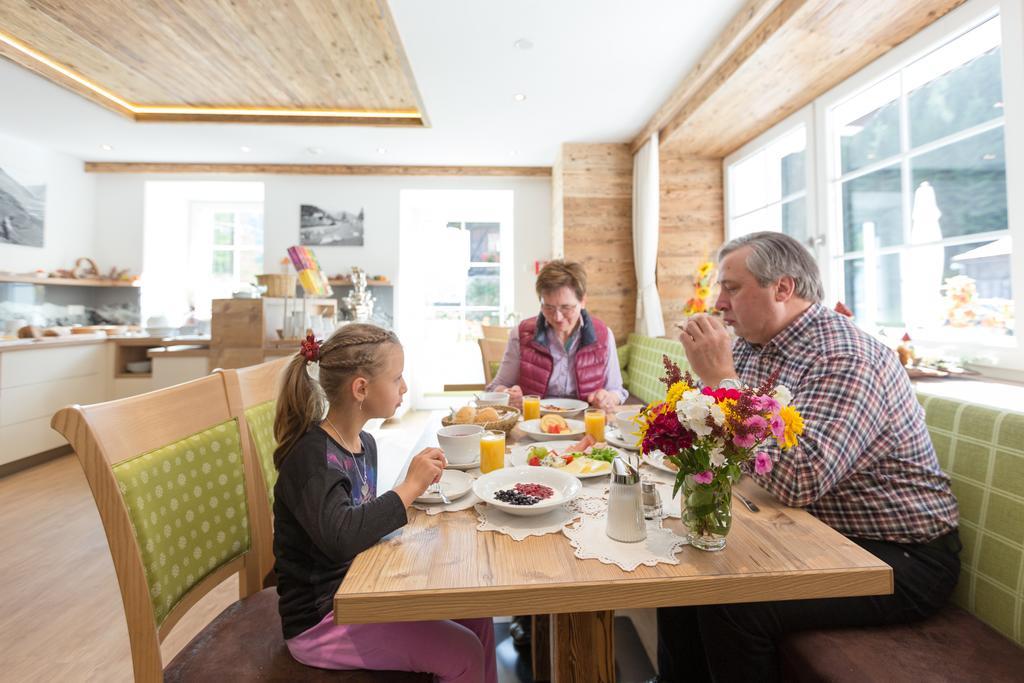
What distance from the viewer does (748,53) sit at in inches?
101

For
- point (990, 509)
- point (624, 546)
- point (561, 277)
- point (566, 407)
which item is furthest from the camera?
point (561, 277)

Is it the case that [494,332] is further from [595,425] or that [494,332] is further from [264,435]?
[264,435]

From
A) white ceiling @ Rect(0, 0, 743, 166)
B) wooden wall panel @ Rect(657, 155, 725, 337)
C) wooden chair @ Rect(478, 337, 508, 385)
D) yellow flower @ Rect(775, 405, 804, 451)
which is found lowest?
yellow flower @ Rect(775, 405, 804, 451)

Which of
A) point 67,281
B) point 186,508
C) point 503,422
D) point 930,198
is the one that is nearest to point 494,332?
point 503,422

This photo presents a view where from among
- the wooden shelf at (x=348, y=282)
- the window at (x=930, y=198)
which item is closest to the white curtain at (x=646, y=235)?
the window at (x=930, y=198)

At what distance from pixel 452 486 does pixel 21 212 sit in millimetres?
5691

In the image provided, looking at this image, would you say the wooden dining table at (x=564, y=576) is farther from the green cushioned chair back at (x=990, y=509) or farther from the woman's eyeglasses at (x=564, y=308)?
the woman's eyeglasses at (x=564, y=308)

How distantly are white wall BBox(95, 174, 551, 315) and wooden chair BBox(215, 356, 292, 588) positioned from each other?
3.97 meters

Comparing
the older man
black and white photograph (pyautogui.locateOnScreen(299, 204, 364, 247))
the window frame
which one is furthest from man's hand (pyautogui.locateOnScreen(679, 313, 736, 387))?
black and white photograph (pyautogui.locateOnScreen(299, 204, 364, 247))

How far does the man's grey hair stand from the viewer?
1190mm

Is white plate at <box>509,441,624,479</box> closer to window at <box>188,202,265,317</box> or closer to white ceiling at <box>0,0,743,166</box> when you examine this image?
white ceiling at <box>0,0,743,166</box>

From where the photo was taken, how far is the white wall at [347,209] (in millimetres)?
5070

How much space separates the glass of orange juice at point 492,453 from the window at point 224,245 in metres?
5.48

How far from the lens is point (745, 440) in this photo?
2.31 ft
